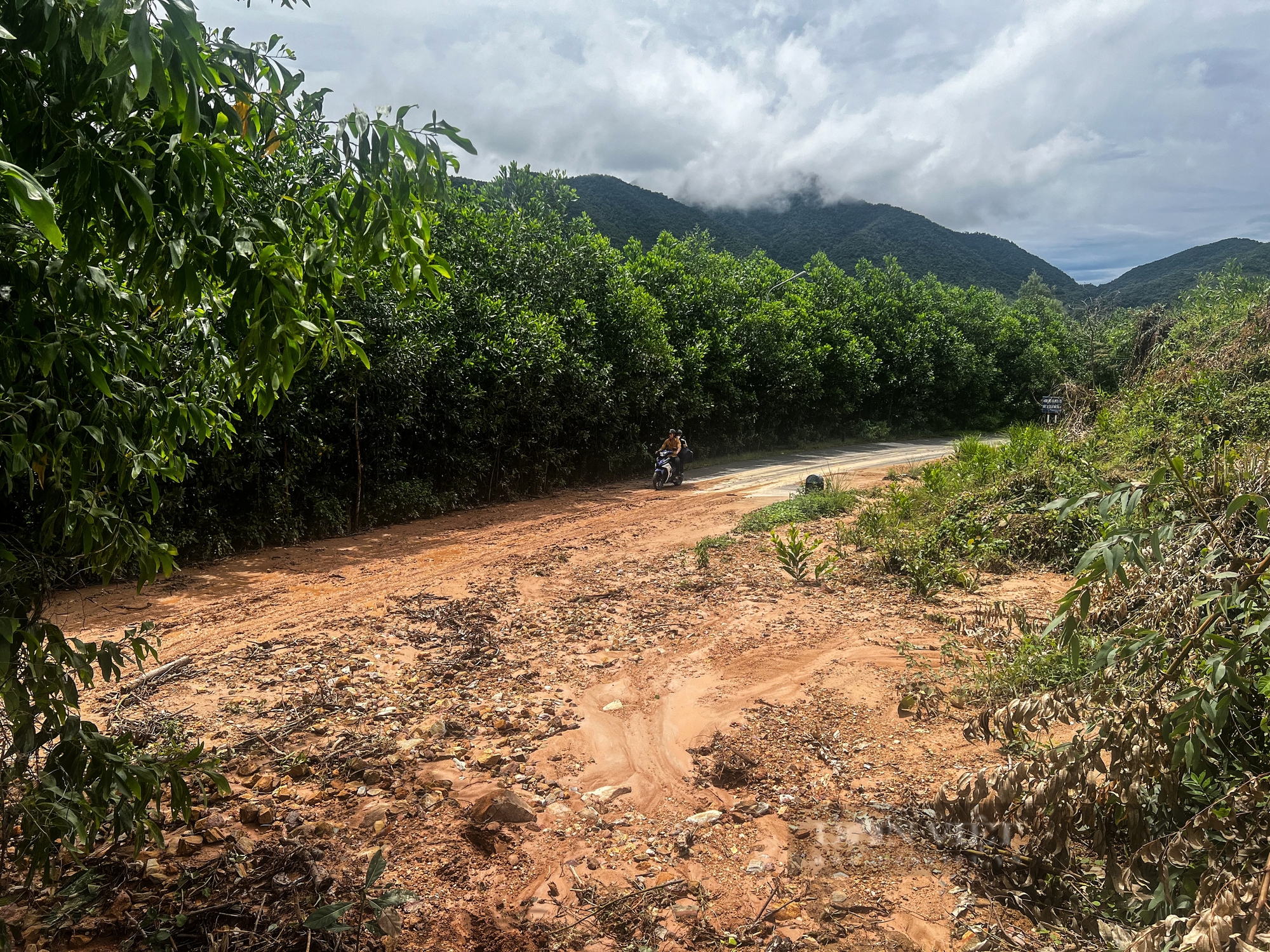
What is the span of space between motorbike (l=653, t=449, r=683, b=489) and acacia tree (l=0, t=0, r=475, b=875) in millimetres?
12878

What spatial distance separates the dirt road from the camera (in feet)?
9.96

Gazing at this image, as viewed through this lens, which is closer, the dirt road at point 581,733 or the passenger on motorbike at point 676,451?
the dirt road at point 581,733

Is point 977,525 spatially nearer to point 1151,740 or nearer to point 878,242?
point 1151,740

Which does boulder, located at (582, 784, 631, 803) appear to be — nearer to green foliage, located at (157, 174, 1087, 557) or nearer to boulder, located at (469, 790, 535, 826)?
boulder, located at (469, 790, 535, 826)

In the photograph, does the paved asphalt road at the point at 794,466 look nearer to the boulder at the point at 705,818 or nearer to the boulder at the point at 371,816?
the boulder at the point at 705,818

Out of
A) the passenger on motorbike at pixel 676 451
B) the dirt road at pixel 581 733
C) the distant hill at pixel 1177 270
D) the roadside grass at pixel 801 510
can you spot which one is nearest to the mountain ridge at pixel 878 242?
the distant hill at pixel 1177 270

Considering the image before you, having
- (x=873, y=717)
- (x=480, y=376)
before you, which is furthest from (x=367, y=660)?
(x=480, y=376)

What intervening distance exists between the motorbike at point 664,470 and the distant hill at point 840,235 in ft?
136

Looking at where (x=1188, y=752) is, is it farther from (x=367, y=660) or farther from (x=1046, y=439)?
(x=1046, y=439)

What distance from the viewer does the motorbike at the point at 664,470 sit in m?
15.3

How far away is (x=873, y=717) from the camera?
4.54m

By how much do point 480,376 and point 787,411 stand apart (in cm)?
1485

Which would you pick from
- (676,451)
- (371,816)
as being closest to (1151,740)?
(371,816)

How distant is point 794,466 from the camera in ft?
64.1
